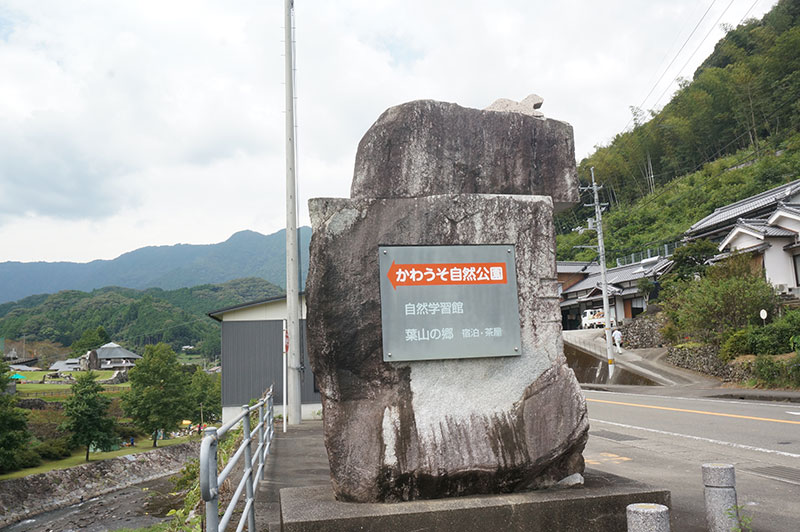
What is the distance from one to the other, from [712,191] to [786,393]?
94.3ft

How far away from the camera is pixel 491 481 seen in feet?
11.9

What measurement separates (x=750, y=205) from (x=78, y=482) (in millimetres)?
33757

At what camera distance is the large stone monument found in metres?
3.59

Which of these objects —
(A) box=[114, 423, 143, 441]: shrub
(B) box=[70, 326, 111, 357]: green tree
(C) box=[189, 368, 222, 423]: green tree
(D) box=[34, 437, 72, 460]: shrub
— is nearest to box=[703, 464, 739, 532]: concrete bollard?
(D) box=[34, 437, 72, 460]: shrub

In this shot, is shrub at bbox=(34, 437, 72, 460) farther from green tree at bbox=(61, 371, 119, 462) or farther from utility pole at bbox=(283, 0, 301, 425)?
utility pole at bbox=(283, 0, 301, 425)

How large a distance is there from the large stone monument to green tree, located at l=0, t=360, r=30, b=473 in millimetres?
25372

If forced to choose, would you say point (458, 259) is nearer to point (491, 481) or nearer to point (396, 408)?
point (396, 408)

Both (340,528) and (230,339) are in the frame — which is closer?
(340,528)

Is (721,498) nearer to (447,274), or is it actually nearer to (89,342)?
(447,274)

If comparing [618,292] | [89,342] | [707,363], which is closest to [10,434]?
[707,363]

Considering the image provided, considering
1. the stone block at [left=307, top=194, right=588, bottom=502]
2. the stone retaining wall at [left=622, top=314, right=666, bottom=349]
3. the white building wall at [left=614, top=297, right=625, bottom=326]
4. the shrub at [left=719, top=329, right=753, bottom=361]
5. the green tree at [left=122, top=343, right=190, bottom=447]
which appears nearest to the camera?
the stone block at [left=307, top=194, right=588, bottom=502]

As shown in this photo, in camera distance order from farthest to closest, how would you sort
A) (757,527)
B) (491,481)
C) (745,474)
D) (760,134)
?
(760,134) < (745,474) < (757,527) < (491,481)

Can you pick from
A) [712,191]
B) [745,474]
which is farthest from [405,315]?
[712,191]

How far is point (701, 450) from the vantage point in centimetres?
795
